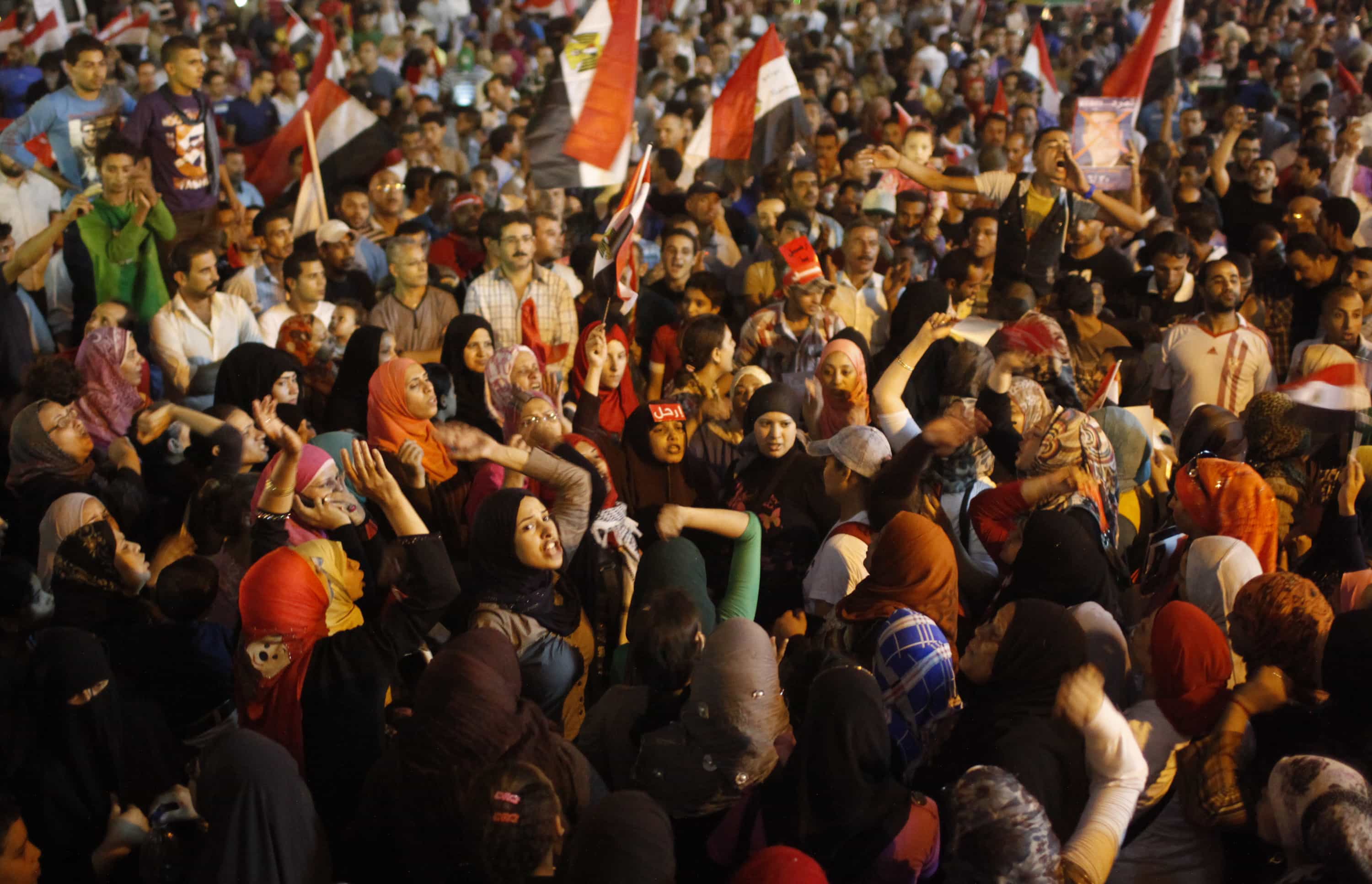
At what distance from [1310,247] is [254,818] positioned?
6629 millimetres

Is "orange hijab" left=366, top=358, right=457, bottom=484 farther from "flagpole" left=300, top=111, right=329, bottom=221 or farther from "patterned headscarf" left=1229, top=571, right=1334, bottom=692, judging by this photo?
"flagpole" left=300, top=111, right=329, bottom=221

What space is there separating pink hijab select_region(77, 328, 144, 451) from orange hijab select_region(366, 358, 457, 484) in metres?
1.27

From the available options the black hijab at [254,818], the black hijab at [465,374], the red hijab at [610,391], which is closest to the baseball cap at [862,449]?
the red hijab at [610,391]

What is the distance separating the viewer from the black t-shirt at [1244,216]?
911 centimetres

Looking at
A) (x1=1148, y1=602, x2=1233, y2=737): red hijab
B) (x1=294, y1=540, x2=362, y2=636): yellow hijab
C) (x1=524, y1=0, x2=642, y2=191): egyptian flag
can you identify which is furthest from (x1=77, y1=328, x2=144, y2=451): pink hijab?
(x1=1148, y1=602, x2=1233, y2=737): red hijab

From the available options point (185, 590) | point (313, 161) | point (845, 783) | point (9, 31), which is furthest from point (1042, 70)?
point (845, 783)

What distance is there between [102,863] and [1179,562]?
3.24 meters

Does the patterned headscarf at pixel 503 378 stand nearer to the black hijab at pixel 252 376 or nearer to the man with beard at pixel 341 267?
the black hijab at pixel 252 376

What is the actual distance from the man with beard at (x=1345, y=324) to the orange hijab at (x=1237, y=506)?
223cm

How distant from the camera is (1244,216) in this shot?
30.4ft

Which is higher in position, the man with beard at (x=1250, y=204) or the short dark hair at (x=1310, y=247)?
the short dark hair at (x=1310, y=247)

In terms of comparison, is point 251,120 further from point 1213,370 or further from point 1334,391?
point 1334,391

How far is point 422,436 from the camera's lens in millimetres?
4992

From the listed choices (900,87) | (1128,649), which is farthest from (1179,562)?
(900,87)
